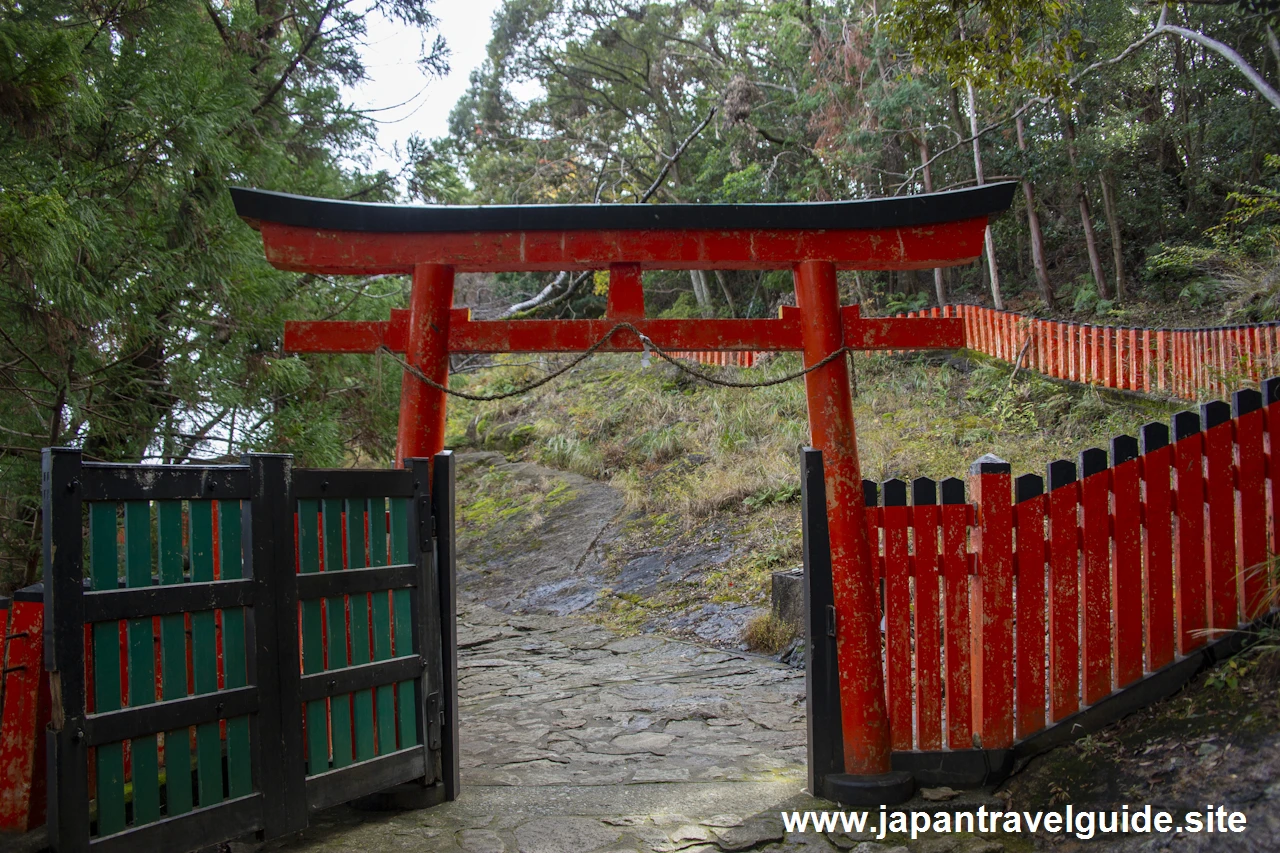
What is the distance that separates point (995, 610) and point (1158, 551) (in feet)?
2.61

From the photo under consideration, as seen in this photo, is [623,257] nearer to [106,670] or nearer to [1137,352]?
[106,670]

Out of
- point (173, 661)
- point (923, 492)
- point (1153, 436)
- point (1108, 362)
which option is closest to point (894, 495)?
point (923, 492)

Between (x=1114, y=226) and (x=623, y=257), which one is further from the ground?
(x=1114, y=226)

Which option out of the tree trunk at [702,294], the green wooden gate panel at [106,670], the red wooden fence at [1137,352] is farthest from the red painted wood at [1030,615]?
the tree trunk at [702,294]

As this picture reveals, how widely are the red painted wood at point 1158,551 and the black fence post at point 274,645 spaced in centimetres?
378

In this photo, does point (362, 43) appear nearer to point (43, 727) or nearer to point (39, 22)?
point (39, 22)

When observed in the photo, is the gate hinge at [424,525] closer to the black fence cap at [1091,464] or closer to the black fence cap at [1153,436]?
the black fence cap at [1091,464]

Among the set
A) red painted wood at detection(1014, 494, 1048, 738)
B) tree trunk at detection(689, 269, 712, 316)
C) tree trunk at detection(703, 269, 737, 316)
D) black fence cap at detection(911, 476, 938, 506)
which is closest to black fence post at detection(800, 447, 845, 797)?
black fence cap at detection(911, 476, 938, 506)

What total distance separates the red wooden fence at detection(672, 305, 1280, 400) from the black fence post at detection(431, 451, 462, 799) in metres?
5.83

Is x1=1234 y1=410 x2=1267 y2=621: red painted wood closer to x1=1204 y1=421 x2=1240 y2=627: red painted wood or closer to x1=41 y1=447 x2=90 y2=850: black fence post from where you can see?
x1=1204 y1=421 x2=1240 y2=627: red painted wood

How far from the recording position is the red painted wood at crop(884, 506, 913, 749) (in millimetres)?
3943

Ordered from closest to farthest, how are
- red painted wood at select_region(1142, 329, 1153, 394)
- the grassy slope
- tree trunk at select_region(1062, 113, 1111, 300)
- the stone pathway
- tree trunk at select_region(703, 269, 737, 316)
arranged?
1. the stone pathway
2. the grassy slope
3. red painted wood at select_region(1142, 329, 1153, 394)
4. tree trunk at select_region(1062, 113, 1111, 300)
5. tree trunk at select_region(703, 269, 737, 316)

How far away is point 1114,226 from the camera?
17406 millimetres

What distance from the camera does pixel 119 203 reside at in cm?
475
